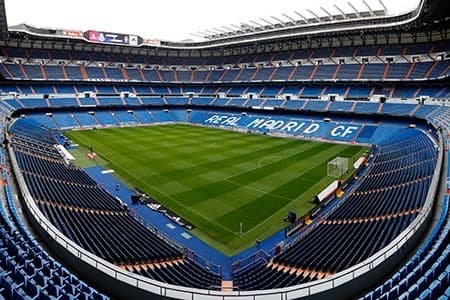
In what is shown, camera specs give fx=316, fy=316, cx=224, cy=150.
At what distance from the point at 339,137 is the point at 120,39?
149ft

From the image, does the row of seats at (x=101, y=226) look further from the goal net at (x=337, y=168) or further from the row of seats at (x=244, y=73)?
the row of seats at (x=244, y=73)

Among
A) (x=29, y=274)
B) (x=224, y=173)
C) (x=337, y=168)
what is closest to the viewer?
(x=29, y=274)

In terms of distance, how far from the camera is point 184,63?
7581 cm

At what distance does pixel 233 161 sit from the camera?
3119 centimetres

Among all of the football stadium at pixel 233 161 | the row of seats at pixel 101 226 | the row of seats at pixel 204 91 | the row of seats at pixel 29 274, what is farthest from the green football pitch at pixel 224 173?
the row of seats at pixel 204 91

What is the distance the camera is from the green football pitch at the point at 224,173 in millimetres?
18594

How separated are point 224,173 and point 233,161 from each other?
418 centimetres

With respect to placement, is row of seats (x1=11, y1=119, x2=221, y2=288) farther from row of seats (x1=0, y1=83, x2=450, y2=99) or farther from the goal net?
row of seats (x1=0, y1=83, x2=450, y2=99)

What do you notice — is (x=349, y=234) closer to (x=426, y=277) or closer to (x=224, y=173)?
(x=426, y=277)

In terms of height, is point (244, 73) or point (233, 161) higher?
point (244, 73)

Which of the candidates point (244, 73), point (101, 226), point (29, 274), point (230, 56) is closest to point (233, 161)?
point (101, 226)

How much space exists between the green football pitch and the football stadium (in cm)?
18

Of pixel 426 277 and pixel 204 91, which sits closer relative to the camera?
pixel 426 277

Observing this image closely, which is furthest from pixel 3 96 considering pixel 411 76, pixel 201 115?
pixel 411 76
